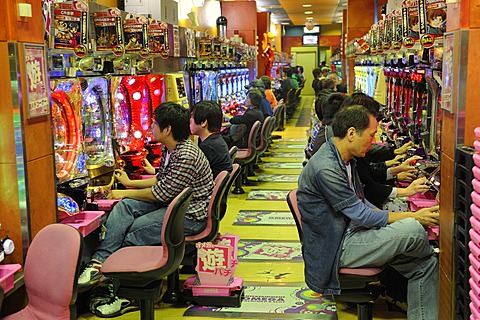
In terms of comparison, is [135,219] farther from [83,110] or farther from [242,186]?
[242,186]

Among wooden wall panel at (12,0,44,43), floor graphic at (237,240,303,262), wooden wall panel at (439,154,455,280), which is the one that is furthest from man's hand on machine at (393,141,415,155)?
wooden wall panel at (12,0,44,43)

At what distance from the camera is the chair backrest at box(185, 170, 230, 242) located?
411 centimetres

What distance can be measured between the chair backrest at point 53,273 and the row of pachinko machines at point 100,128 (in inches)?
32.1

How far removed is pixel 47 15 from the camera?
11.6ft

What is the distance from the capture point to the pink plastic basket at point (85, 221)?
348 centimetres

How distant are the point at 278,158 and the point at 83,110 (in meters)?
7.16

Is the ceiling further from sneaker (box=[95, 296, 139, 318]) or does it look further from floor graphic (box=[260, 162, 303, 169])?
sneaker (box=[95, 296, 139, 318])

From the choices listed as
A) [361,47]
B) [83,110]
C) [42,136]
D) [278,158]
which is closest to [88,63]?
[83,110]

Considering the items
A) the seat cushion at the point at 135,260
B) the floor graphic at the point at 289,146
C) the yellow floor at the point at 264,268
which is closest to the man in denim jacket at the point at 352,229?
the seat cushion at the point at 135,260

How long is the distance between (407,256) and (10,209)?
191 centimetres

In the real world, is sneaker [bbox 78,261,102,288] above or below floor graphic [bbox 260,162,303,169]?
above

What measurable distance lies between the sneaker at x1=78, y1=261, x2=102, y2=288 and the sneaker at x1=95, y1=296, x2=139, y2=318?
1.24ft

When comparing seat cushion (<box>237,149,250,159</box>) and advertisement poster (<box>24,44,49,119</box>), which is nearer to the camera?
advertisement poster (<box>24,44,49,119</box>)

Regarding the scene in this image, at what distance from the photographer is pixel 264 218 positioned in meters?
6.78
